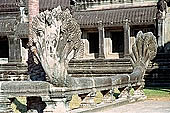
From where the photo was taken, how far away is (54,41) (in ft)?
24.1

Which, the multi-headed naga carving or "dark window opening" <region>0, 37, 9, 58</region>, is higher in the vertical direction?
the multi-headed naga carving

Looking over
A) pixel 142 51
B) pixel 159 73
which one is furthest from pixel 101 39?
pixel 142 51

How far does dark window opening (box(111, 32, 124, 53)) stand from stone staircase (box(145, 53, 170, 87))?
26.8 feet

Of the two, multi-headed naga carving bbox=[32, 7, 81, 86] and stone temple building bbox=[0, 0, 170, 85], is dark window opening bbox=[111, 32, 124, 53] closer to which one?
stone temple building bbox=[0, 0, 170, 85]

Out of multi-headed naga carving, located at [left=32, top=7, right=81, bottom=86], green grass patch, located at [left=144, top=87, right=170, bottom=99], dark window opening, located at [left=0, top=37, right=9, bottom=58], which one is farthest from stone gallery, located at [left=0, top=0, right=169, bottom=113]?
dark window opening, located at [left=0, top=37, right=9, bottom=58]

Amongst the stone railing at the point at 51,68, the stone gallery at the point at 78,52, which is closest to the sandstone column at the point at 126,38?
the stone gallery at the point at 78,52

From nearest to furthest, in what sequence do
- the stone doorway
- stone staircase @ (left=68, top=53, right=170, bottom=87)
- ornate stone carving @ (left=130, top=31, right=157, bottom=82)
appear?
ornate stone carving @ (left=130, top=31, right=157, bottom=82)
stone staircase @ (left=68, top=53, right=170, bottom=87)
the stone doorway

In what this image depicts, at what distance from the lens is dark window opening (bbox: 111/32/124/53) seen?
99.4 ft

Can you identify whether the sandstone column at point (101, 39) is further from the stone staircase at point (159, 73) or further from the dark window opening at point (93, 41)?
the stone staircase at point (159, 73)

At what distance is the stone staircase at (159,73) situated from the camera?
1967cm

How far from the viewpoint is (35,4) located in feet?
32.8

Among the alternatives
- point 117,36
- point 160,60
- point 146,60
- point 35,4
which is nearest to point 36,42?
point 35,4

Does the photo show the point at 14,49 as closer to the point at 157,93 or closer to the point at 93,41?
the point at 93,41

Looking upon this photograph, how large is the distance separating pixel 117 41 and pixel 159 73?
10507 millimetres
